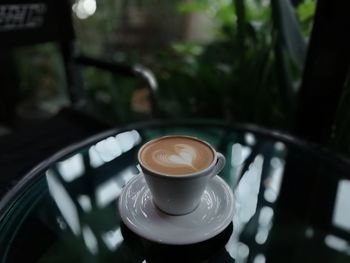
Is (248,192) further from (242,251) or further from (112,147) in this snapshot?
(112,147)

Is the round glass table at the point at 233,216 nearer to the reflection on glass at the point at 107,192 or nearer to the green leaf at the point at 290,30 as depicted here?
the reflection on glass at the point at 107,192

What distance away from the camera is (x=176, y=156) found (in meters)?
0.41

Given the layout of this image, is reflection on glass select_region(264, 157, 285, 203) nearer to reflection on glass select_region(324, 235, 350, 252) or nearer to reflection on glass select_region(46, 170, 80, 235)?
reflection on glass select_region(324, 235, 350, 252)

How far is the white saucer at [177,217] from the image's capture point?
1.29 ft

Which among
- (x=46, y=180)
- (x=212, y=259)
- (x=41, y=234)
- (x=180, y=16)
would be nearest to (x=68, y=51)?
(x=46, y=180)

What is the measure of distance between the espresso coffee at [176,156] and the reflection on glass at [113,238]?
0.12m

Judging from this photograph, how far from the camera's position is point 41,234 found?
0.45 meters

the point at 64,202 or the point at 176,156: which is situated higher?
the point at 176,156

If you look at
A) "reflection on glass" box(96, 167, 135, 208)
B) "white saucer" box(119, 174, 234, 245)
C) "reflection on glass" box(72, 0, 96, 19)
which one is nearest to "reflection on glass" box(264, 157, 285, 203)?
"white saucer" box(119, 174, 234, 245)

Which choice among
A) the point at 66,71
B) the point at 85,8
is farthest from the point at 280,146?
the point at 85,8

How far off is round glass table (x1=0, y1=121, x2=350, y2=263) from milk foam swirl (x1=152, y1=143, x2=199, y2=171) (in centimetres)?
11

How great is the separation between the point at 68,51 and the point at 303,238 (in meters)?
0.89

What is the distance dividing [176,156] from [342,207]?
30 cm

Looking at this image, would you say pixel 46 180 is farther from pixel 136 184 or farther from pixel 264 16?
pixel 264 16
